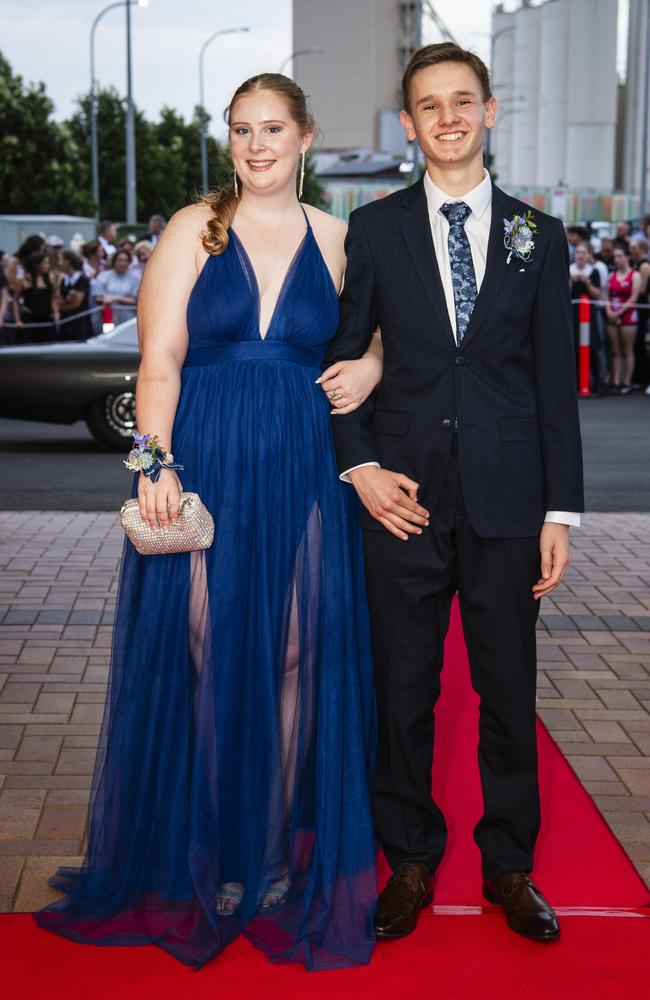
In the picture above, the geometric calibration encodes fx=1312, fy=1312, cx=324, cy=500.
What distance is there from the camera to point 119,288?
1630cm

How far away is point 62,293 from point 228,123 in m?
13.5

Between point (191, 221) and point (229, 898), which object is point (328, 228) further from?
point (229, 898)

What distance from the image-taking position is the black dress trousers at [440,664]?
3127mm

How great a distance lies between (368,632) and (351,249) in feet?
3.18

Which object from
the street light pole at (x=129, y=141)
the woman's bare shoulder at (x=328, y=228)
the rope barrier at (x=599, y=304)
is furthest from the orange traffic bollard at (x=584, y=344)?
the street light pole at (x=129, y=141)

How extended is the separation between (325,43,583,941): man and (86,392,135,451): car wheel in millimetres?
8337

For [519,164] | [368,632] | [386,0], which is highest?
[386,0]

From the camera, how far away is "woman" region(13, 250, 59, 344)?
53.0 ft

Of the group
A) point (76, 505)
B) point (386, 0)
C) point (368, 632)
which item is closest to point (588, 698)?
point (368, 632)

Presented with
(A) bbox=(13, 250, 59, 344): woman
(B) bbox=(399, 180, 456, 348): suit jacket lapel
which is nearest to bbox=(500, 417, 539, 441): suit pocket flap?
(B) bbox=(399, 180, 456, 348): suit jacket lapel

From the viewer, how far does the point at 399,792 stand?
3236 mm

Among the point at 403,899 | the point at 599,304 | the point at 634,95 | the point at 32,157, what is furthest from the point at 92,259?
the point at 634,95

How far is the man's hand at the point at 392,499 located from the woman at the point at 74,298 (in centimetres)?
1339

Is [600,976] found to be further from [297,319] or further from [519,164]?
[519,164]
